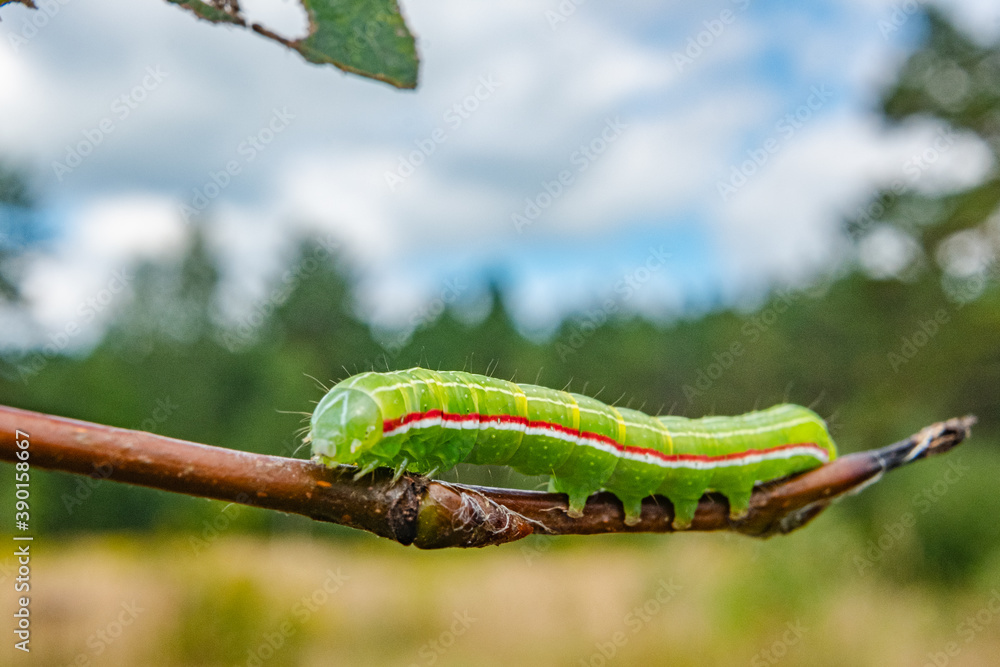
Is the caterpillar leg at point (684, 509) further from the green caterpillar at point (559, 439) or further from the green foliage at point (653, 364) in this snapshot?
the green foliage at point (653, 364)

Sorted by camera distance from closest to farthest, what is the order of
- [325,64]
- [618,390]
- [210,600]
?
[325,64] → [210,600] → [618,390]

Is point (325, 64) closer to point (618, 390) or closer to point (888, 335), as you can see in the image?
point (888, 335)

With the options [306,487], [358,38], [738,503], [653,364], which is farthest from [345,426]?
[653,364]

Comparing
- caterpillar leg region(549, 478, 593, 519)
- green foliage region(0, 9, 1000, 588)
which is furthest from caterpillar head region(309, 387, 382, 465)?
caterpillar leg region(549, 478, 593, 519)

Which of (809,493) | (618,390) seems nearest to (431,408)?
(809,493)

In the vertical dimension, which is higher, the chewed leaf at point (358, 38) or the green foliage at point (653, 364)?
the chewed leaf at point (358, 38)

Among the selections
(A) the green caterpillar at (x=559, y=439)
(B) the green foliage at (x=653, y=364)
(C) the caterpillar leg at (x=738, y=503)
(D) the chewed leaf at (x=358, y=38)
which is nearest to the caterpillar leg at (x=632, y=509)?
(A) the green caterpillar at (x=559, y=439)
